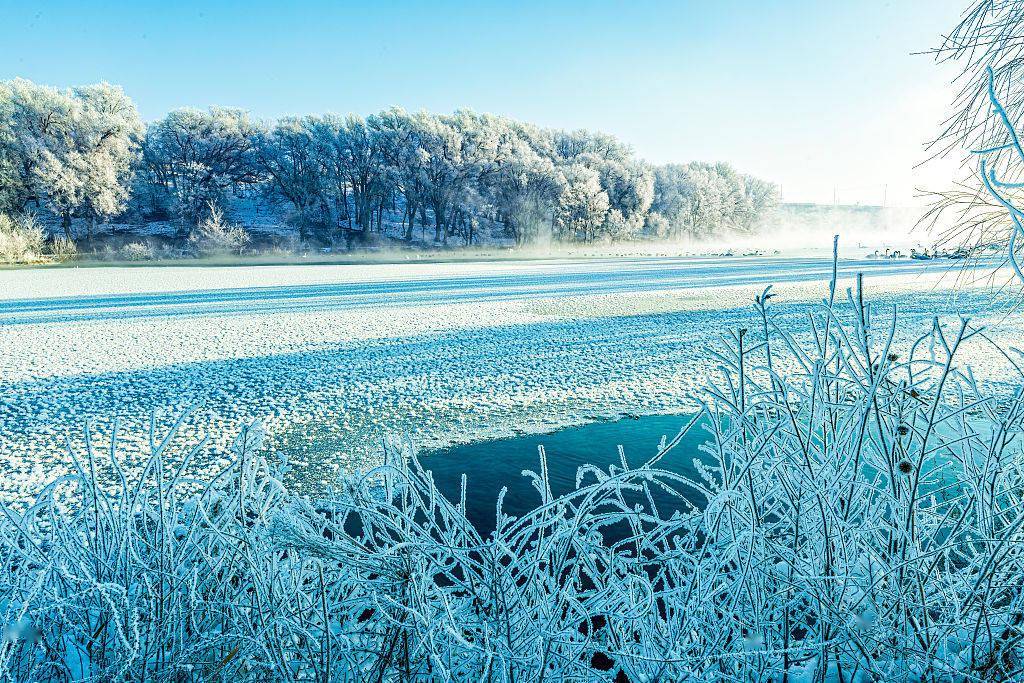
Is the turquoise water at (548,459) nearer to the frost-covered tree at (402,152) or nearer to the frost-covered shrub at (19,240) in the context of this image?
the frost-covered shrub at (19,240)

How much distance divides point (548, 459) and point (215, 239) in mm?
40845

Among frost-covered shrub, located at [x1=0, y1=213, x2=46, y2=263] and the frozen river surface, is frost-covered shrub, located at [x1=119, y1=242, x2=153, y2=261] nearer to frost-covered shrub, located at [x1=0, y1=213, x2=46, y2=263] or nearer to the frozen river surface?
frost-covered shrub, located at [x1=0, y1=213, x2=46, y2=263]

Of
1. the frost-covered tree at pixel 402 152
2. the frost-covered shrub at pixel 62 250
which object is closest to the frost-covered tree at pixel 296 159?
the frost-covered tree at pixel 402 152

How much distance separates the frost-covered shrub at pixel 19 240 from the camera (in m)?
29.1

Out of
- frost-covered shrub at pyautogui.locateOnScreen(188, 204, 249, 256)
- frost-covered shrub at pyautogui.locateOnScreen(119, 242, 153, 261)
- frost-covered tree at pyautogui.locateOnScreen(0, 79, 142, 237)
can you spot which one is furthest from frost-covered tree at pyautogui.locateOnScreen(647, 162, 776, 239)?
frost-covered tree at pyautogui.locateOnScreen(0, 79, 142, 237)

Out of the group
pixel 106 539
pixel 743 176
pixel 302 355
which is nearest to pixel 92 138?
pixel 302 355

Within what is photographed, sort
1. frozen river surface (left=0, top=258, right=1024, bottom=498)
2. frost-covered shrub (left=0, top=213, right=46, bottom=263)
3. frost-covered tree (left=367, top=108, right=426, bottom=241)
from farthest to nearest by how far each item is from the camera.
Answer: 1. frost-covered tree (left=367, top=108, right=426, bottom=241)
2. frost-covered shrub (left=0, top=213, right=46, bottom=263)
3. frozen river surface (left=0, top=258, right=1024, bottom=498)

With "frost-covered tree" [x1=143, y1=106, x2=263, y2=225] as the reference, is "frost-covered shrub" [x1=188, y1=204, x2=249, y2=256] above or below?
below

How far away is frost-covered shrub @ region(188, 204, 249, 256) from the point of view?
3962 cm

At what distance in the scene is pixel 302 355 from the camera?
27.2 ft

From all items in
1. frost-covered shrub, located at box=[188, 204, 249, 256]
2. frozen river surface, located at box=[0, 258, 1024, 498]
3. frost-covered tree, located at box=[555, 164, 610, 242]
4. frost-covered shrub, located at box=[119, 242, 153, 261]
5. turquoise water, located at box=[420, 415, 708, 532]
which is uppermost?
frost-covered tree, located at box=[555, 164, 610, 242]

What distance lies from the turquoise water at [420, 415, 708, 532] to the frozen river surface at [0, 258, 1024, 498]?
0.25 meters

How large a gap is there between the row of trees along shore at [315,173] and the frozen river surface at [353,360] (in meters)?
26.9

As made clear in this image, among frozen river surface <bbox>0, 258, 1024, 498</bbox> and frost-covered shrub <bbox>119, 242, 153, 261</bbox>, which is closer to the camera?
frozen river surface <bbox>0, 258, 1024, 498</bbox>
